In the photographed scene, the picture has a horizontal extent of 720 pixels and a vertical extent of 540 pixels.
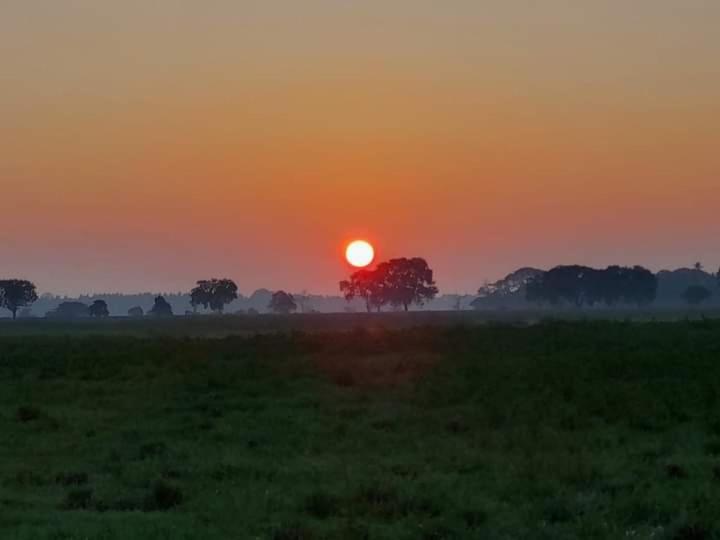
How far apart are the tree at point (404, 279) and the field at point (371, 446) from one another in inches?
6011

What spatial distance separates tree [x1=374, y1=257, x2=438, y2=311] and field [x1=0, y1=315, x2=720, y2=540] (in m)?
153

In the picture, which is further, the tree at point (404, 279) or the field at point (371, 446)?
the tree at point (404, 279)

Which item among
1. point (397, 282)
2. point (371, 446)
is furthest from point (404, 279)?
point (371, 446)

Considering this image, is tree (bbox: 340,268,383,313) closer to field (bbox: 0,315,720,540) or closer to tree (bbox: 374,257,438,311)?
tree (bbox: 374,257,438,311)

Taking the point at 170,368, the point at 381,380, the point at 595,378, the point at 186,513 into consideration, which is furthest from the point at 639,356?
the point at 186,513

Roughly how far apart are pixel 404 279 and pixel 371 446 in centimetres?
17245

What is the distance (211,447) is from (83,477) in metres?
3.52

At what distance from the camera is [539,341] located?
40.8 metres

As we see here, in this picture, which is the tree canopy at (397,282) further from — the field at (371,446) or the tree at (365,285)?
the field at (371,446)

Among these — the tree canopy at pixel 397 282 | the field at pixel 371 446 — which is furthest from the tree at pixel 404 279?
the field at pixel 371 446

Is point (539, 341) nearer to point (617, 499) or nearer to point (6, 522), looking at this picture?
point (617, 499)

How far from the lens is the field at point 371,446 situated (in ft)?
40.0

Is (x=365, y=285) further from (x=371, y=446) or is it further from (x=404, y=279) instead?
(x=371, y=446)

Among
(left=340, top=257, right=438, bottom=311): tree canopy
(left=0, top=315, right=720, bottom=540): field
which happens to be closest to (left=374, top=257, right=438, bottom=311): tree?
(left=340, top=257, right=438, bottom=311): tree canopy
